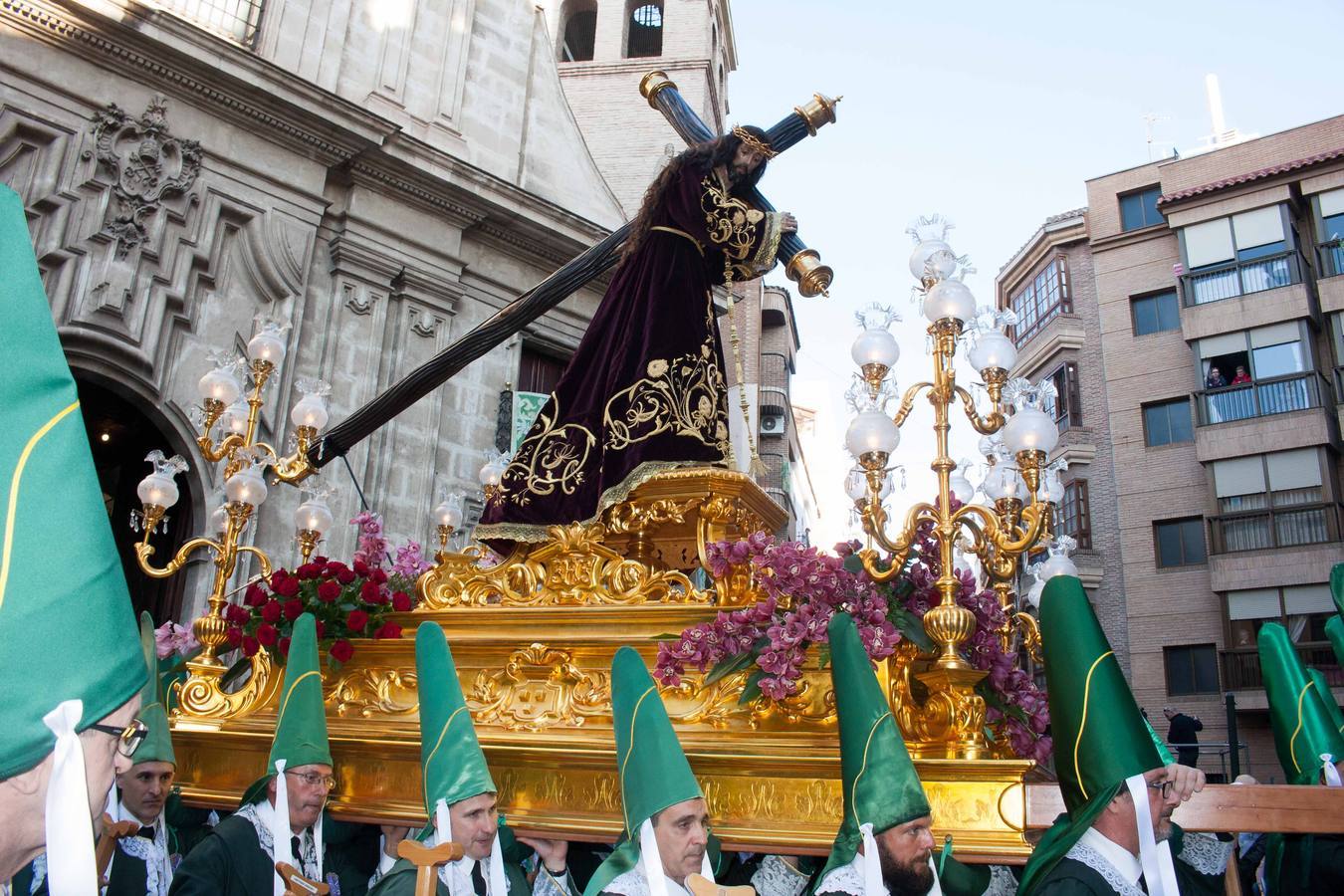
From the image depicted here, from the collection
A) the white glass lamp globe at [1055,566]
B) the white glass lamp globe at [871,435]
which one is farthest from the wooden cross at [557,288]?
the white glass lamp globe at [1055,566]

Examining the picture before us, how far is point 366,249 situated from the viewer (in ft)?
35.9

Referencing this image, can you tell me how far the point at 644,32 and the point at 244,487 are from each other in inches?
779

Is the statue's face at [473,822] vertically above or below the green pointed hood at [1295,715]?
below

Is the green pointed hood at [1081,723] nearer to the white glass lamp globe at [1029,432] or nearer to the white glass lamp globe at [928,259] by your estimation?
the white glass lamp globe at [1029,432]

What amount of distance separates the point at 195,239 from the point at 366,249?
1.78 metres

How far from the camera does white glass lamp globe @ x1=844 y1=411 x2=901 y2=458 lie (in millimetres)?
4086

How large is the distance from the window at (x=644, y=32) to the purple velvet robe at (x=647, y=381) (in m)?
18.7

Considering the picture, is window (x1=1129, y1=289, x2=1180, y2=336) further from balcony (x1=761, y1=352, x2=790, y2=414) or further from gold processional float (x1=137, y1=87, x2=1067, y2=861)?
gold processional float (x1=137, y1=87, x2=1067, y2=861)

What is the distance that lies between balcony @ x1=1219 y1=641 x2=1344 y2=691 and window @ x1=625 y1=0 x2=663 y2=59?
17700 millimetres

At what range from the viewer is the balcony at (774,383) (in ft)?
84.3

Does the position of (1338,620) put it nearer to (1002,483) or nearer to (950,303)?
(1002,483)

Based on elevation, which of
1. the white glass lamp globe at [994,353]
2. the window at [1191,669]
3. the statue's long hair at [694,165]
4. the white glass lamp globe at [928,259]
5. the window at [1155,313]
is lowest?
the window at [1191,669]

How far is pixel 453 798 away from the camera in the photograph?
344 cm

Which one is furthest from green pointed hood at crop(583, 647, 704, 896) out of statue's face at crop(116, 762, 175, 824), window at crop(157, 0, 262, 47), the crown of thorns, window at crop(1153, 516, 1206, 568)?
window at crop(1153, 516, 1206, 568)
